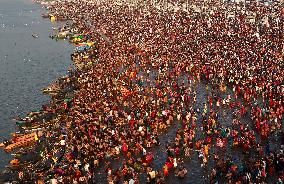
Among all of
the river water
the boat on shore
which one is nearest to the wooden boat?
the boat on shore

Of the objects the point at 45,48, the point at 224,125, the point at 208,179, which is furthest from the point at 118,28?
the point at 208,179

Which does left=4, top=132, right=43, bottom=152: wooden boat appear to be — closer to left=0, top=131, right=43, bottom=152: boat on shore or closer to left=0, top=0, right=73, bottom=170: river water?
left=0, top=131, right=43, bottom=152: boat on shore

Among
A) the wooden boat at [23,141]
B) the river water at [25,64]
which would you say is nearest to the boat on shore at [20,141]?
the wooden boat at [23,141]

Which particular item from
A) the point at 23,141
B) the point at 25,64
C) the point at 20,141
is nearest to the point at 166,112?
the point at 23,141

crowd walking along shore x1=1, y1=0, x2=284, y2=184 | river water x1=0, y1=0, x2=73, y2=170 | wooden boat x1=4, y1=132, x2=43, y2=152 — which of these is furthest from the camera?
river water x1=0, y1=0, x2=73, y2=170

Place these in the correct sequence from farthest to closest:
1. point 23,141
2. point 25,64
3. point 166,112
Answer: point 25,64, point 166,112, point 23,141

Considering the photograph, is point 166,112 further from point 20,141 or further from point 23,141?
point 20,141

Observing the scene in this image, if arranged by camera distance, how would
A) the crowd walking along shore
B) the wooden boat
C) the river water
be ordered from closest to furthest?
the crowd walking along shore
the wooden boat
the river water
